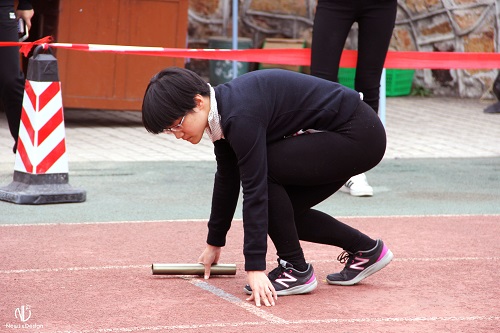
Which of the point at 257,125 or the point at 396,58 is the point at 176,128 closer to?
the point at 257,125

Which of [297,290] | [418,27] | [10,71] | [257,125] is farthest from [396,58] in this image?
[418,27]

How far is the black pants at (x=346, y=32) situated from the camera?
6.53 metres

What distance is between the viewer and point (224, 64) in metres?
12.9

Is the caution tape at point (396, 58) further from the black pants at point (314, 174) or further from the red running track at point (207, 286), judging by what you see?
the black pants at point (314, 174)

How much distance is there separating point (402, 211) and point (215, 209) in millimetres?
2303

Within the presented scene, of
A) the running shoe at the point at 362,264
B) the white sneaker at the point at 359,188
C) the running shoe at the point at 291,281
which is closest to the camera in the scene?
the running shoe at the point at 291,281

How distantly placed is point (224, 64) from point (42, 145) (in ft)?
21.7

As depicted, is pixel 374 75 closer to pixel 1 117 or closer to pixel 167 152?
pixel 167 152

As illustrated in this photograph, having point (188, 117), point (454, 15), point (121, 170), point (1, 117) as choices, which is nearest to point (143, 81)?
point (1, 117)

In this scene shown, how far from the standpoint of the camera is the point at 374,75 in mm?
6645

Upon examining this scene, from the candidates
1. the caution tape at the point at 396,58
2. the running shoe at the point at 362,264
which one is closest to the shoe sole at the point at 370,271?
the running shoe at the point at 362,264

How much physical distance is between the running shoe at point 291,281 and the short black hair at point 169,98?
0.84m

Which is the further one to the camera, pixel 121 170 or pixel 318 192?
pixel 121 170

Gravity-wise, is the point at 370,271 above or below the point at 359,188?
above
